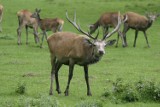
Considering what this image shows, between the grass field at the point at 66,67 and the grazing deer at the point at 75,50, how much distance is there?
2.57ft

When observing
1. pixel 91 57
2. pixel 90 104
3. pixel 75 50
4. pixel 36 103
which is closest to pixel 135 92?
pixel 91 57

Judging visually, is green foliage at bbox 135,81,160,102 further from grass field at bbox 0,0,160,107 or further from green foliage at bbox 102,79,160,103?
grass field at bbox 0,0,160,107

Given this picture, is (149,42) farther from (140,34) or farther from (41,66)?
(41,66)

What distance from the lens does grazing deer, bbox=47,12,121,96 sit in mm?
12773

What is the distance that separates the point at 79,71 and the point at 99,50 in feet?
17.4

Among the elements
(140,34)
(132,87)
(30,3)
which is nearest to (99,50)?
(132,87)

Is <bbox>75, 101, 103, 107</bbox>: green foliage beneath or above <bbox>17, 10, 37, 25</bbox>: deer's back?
above

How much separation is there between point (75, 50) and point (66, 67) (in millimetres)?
5742

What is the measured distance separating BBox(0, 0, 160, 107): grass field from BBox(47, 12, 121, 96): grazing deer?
782mm

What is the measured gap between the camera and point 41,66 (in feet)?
61.1

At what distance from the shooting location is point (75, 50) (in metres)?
13.0

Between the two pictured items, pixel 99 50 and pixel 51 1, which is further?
pixel 51 1

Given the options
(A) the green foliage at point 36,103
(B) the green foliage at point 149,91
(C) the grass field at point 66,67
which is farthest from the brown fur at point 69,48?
(A) the green foliage at point 36,103

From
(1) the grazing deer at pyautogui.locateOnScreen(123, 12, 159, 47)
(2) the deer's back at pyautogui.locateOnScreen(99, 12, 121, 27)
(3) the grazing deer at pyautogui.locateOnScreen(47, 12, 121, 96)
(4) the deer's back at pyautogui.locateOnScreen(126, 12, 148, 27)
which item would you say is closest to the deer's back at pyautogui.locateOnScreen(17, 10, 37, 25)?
(2) the deer's back at pyautogui.locateOnScreen(99, 12, 121, 27)
